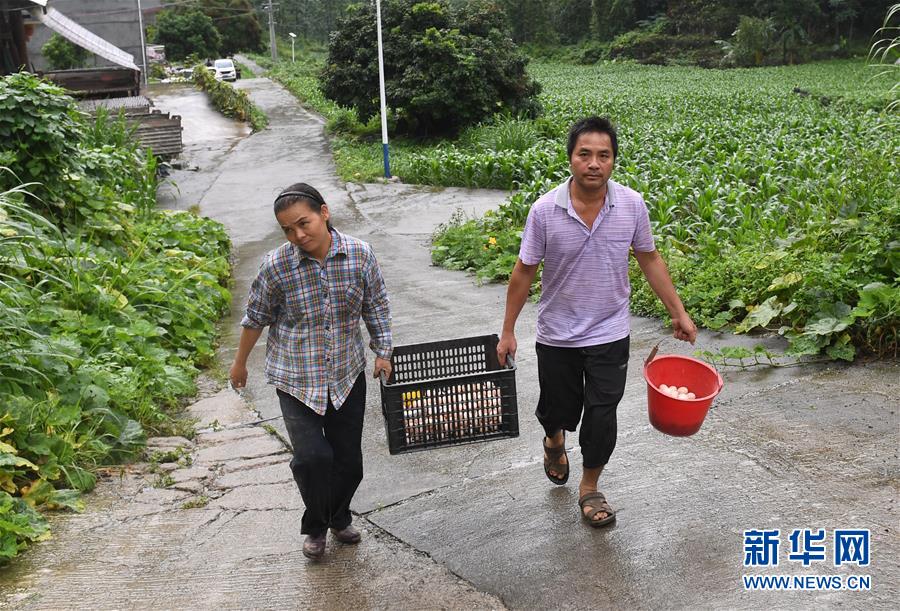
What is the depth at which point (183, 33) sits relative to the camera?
57.9 meters

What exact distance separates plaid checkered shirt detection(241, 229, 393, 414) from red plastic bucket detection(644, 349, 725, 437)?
1.33m

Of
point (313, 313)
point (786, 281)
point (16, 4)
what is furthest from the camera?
point (16, 4)

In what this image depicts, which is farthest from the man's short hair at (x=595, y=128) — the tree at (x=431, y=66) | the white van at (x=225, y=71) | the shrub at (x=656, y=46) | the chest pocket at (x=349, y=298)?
the shrub at (x=656, y=46)

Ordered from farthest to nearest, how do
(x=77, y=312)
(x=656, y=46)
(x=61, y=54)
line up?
(x=656, y=46) < (x=61, y=54) < (x=77, y=312)

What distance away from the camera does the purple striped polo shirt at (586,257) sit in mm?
3852

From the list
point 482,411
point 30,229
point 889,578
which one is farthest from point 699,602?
point 30,229

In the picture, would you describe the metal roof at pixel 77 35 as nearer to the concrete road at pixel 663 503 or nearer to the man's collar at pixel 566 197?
the concrete road at pixel 663 503

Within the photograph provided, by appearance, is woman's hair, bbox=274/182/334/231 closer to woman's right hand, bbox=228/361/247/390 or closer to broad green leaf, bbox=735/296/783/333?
woman's right hand, bbox=228/361/247/390

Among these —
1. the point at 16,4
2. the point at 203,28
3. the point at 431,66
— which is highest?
the point at 203,28

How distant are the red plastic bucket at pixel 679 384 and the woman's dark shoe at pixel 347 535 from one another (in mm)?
1415

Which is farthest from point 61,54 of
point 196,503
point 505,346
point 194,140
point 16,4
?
point 505,346

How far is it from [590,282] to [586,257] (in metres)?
0.11

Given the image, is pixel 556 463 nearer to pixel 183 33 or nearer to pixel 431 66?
pixel 431 66

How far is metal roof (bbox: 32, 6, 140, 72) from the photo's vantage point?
22.9 metres
